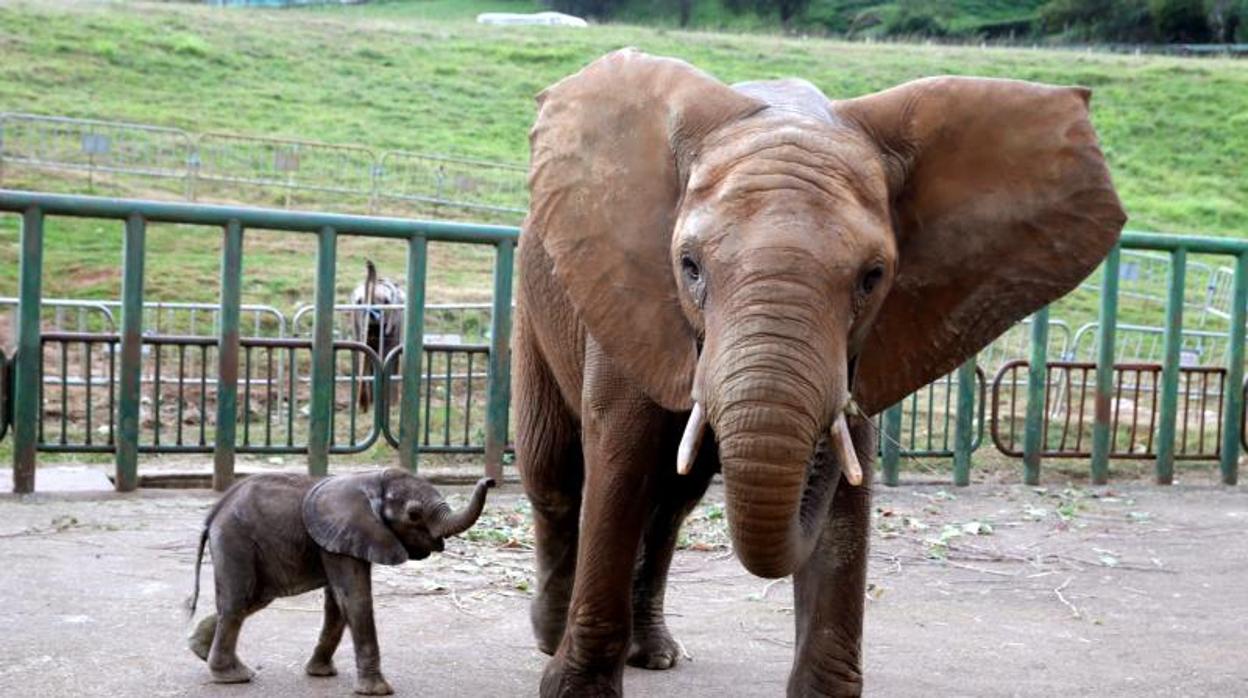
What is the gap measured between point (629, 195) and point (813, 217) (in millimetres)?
714

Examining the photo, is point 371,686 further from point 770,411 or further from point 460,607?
point 770,411

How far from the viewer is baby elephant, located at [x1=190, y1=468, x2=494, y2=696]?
5262 mm

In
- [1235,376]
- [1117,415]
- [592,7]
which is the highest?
[592,7]

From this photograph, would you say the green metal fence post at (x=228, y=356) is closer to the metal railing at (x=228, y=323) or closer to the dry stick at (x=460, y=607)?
the metal railing at (x=228, y=323)

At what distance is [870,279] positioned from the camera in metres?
4.24

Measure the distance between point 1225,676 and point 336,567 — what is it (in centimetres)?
320

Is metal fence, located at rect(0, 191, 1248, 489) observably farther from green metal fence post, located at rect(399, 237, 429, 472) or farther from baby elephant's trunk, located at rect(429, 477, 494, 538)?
baby elephant's trunk, located at rect(429, 477, 494, 538)

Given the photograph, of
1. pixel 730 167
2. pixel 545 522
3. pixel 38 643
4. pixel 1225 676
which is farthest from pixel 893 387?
pixel 38 643

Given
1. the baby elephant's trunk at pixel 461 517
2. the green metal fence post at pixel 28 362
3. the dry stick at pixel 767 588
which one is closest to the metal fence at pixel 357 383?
the green metal fence post at pixel 28 362

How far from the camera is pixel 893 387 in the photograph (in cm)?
466

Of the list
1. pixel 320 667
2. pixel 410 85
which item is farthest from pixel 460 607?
pixel 410 85

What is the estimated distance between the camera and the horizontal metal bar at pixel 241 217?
8.88m

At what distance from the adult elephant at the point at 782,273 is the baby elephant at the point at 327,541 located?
1.88ft

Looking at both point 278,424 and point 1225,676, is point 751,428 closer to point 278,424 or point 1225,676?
point 1225,676
